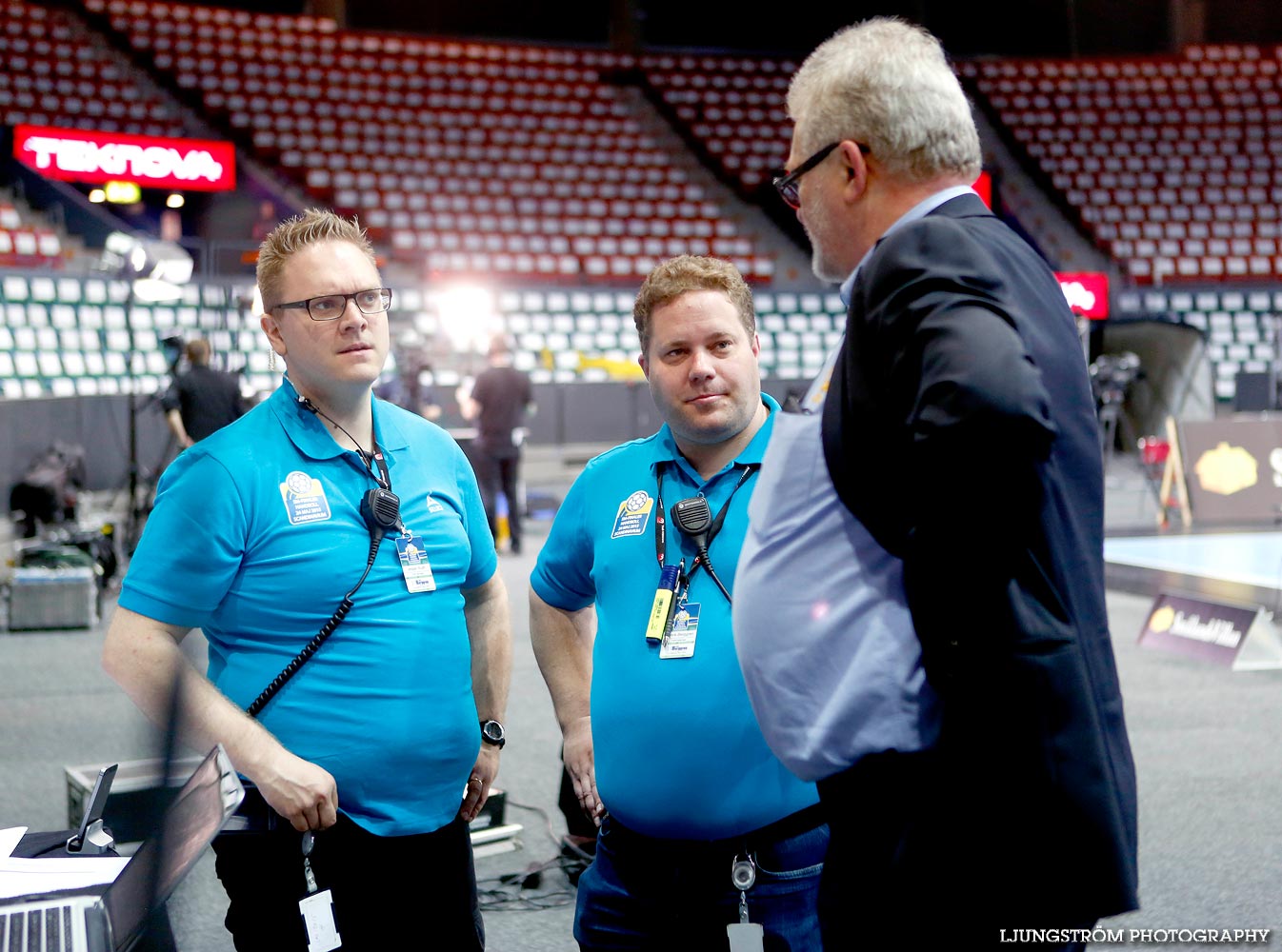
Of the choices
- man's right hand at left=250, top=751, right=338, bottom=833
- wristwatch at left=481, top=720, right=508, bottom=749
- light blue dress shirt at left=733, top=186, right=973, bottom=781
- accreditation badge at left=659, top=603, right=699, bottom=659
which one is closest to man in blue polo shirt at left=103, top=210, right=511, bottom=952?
man's right hand at left=250, top=751, right=338, bottom=833

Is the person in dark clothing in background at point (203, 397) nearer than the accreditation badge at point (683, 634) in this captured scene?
No

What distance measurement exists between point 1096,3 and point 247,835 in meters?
24.3

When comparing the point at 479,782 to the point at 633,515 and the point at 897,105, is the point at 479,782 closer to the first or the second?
the point at 633,515

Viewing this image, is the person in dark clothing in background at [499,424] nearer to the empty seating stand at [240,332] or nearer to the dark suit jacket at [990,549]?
the empty seating stand at [240,332]

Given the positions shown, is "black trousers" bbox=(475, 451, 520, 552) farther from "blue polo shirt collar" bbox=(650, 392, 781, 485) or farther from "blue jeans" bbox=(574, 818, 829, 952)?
"blue jeans" bbox=(574, 818, 829, 952)

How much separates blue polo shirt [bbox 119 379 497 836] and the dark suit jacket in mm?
919

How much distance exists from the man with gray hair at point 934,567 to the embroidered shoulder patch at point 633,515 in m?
0.72

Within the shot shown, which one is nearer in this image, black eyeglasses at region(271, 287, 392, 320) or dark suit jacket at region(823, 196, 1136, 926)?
dark suit jacket at region(823, 196, 1136, 926)

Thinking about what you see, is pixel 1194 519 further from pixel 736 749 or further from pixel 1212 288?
pixel 1212 288

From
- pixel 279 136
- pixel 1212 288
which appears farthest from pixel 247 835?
pixel 1212 288

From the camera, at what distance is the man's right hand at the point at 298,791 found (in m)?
1.66

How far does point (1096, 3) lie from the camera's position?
74.0 feet

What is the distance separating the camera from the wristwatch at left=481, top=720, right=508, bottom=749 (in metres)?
2.07

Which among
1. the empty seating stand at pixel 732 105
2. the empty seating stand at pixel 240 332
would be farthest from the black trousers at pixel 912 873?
the empty seating stand at pixel 732 105
